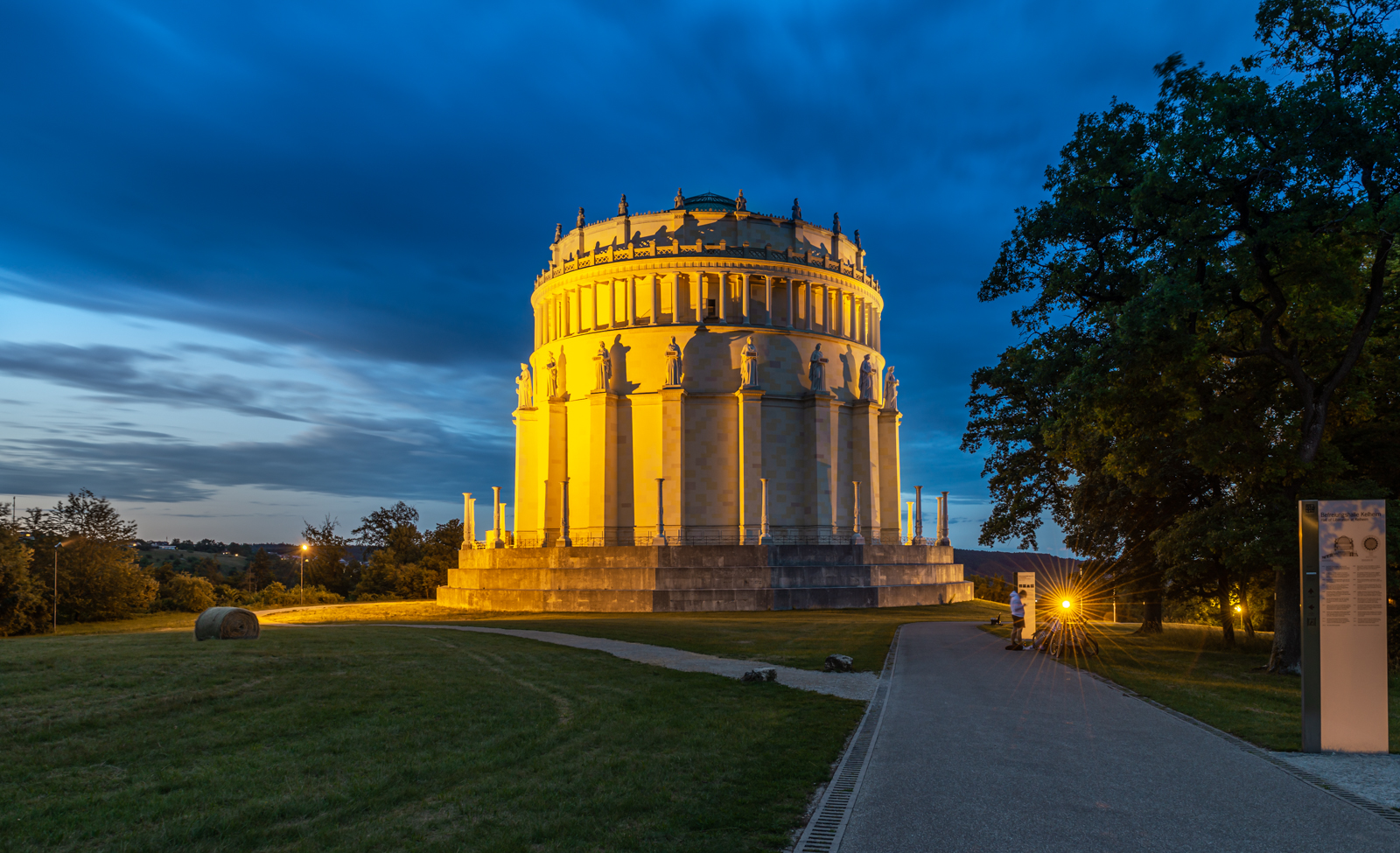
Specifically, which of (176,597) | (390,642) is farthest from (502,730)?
(176,597)

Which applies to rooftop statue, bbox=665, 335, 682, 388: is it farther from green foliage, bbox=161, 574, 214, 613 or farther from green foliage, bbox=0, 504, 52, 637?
green foliage, bbox=0, 504, 52, 637

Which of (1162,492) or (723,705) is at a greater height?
(1162,492)

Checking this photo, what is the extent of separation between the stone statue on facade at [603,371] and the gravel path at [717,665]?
2757 cm

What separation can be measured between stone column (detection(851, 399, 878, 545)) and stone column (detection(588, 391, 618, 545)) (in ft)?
52.2

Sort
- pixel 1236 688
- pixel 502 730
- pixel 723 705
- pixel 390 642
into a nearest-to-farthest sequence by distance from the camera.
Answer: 1. pixel 502 730
2. pixel 723 705
3. pixel 1236 688
4. pixel 390 642

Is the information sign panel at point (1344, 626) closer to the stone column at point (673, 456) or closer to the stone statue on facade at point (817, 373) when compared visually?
the stone column at point (673, 456)

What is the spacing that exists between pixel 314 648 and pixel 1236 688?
2004 centimetres

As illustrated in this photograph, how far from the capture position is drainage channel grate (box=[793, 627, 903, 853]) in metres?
7.75

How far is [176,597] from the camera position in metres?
55.3

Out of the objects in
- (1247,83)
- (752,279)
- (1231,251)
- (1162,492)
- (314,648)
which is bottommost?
(314,648)

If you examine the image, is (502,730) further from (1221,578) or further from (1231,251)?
(1221,578)

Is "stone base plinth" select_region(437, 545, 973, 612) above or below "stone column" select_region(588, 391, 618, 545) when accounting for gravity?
below

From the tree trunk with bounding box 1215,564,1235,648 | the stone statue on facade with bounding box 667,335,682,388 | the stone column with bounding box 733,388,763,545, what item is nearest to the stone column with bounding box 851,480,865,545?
the stone column with bounding box 733,388,763,545

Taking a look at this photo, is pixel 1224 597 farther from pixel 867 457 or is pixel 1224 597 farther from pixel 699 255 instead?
pixel 699 255
